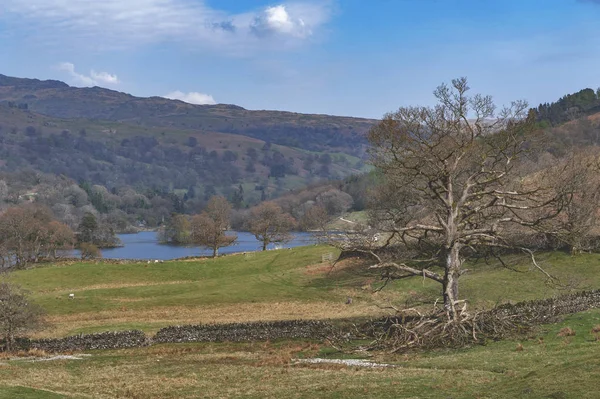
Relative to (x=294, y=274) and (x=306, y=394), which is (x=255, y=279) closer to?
(x=294, y=274)

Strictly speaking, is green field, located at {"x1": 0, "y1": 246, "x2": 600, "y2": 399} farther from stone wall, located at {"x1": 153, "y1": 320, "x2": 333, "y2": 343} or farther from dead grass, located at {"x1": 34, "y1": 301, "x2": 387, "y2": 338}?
stone wall, located at {"x1": 153, "y1": 320, "x2": 333, "y2": 343}

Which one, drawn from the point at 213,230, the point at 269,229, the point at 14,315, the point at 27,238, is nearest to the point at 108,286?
the point at 14,315

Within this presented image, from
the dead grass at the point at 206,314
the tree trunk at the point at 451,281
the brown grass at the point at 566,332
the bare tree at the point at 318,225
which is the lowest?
the dead grass at the point at 206,314

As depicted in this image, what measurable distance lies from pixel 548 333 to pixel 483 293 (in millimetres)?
20276

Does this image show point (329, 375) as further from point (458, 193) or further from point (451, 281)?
point (458, 193)

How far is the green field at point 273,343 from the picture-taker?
25219mm

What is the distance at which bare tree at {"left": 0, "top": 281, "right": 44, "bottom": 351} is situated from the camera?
158 ft

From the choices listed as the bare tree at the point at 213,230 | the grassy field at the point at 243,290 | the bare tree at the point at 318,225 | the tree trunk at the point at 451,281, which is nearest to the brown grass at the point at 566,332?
the tree trunk at the point at 451,281

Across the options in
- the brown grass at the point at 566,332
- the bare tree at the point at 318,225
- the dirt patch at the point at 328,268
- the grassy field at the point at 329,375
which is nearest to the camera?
the grassy field at the point at 329,375

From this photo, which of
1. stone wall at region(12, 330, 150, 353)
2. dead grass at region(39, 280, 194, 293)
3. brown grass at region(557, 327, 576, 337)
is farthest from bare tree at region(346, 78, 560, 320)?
dead grass at region(39, 280, 194, 293)

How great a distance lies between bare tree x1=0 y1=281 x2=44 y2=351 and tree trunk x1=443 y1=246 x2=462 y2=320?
32597 mm

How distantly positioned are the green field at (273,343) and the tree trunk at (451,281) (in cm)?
329

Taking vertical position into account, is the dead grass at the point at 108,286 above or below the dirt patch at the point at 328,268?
below

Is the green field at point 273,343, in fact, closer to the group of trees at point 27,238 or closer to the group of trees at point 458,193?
the group of trees at point 458,193
